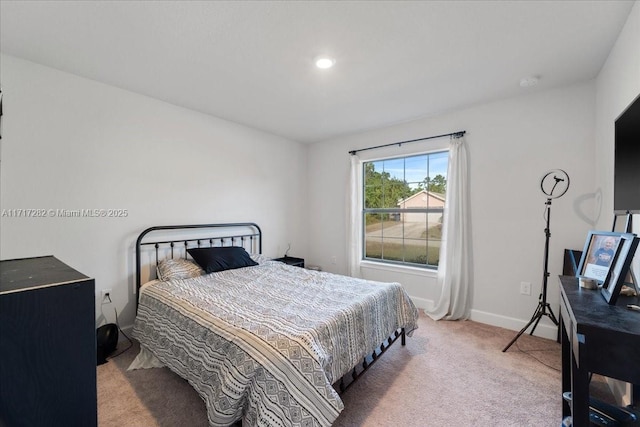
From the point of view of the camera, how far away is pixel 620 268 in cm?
118

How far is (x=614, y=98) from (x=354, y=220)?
2.80 meters

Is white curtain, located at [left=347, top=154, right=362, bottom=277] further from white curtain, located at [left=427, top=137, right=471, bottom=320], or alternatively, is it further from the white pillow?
the white pillow

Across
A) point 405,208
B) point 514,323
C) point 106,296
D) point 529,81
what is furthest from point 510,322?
point 106,296

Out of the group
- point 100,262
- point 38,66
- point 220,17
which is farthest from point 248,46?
point 100,262

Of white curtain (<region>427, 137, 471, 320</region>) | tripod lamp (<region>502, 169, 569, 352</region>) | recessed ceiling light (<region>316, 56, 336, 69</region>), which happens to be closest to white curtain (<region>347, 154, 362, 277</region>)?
white curtain (<region>427, 137, 471, 320</region>)

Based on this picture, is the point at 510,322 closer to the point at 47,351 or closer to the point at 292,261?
the point at 292,261

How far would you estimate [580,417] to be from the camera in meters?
1.07

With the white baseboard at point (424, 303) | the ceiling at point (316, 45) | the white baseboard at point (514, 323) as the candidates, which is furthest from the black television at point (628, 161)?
the white baseboard at point (424, 303)

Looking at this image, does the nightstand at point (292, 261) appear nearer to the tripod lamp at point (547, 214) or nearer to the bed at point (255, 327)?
the bed at point (255, 327)

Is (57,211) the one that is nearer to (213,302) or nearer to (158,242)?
(158,242)

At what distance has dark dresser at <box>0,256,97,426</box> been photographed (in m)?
0.73

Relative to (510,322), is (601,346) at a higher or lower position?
higher

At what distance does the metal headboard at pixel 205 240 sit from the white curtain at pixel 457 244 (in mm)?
2478

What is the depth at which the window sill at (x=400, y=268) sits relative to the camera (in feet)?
11.3
